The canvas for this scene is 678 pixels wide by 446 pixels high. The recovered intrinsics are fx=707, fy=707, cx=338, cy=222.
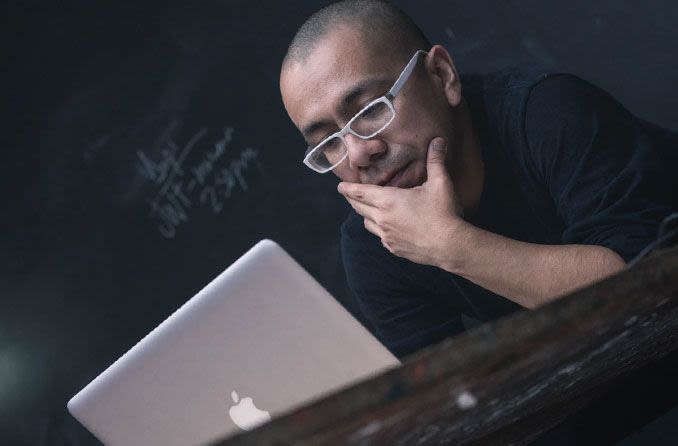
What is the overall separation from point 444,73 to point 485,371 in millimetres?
1161

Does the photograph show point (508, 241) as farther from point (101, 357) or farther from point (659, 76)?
point (101, 357)

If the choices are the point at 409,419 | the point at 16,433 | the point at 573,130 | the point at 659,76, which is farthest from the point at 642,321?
the point at 16,433

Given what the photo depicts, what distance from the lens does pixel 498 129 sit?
54.9 inches

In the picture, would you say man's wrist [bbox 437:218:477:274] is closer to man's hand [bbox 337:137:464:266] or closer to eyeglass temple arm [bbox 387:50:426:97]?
man's hand [bbox 337:137:464:266]

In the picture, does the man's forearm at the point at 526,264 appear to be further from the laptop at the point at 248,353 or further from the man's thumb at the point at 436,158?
the laptop at the point at 248,353

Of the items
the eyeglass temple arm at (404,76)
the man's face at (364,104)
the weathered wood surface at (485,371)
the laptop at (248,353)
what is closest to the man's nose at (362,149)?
the man's face at (364,104)

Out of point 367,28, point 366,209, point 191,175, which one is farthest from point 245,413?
point 191,175

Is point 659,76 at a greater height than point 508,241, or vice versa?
point 508,241

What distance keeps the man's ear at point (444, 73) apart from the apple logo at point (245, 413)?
791 millimetres

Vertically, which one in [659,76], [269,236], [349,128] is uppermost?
[349,128]

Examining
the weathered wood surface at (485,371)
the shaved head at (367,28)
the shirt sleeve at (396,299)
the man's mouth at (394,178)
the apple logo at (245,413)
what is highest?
the weathered wood surface at (485,371)

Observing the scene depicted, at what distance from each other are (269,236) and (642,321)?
1466 mm

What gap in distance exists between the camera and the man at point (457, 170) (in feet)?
3.66

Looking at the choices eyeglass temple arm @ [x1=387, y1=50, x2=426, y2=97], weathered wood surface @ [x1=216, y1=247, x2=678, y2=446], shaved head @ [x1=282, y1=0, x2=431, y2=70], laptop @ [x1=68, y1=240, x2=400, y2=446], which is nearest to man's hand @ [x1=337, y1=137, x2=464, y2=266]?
eyeglass temple arm @ [x1=387, y1=50, x2=426, y2=97]
